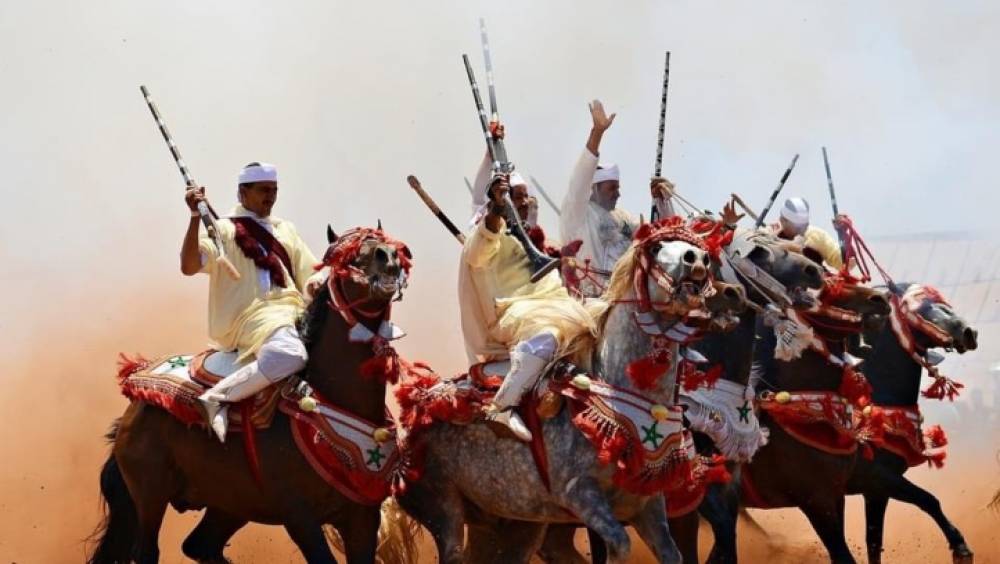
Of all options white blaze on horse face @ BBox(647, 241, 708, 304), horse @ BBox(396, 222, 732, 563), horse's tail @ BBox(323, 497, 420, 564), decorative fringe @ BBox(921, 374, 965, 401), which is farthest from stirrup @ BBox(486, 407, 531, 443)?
decorative fringe @ BBox(921, 374, 965, 401)

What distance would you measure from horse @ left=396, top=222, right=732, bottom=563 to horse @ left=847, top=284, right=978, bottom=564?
142 inches

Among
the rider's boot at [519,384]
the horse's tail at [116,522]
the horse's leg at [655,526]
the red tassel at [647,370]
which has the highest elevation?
the red tassel at [647,370]

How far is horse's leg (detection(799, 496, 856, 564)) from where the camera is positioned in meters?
12.2

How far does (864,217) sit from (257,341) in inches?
480

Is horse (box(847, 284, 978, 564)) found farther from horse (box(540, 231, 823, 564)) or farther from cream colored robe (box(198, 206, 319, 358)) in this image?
cream colored robe (box(198, 206, 319, 358))

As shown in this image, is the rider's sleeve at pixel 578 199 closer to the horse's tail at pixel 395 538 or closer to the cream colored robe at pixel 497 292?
the cream colored robe at pixel 497 292

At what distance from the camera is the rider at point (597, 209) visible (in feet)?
41.2

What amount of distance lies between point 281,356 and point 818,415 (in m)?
3.73

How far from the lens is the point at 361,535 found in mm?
11008

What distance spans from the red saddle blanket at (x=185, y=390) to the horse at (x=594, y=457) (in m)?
0.96

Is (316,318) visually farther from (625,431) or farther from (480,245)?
(625,431)

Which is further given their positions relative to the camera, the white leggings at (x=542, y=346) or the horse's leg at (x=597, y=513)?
the white leggings at (x=542, y=346)

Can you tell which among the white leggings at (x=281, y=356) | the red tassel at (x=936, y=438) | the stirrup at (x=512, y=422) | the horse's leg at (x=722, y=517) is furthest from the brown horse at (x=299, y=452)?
the red tassel at (x=936, y=438)

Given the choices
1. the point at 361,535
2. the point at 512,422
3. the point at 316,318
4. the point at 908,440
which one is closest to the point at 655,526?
the point at 512,422
